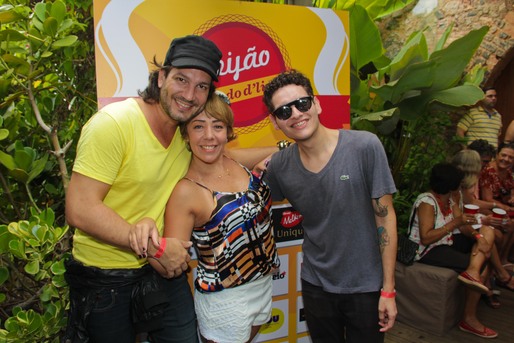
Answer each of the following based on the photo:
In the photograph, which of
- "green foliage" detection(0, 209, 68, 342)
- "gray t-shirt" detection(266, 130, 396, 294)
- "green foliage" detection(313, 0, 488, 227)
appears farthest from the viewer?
"green foliage" detection(313, 0, 488, 227)

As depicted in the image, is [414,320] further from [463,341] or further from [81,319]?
[81,319]

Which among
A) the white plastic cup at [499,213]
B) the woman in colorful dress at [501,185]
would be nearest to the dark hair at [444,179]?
the white plastic cup at [499,213]

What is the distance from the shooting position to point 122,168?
66.2 inches

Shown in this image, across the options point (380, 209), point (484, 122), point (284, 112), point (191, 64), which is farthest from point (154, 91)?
point (484, 122)

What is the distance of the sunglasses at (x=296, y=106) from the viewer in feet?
6.02

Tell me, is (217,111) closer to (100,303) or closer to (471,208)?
(100,303)

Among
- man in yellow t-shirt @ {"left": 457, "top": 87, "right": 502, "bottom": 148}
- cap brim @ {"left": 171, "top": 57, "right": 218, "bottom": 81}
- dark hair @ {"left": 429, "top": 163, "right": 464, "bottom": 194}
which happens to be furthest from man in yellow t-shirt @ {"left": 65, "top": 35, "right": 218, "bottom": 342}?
man in yellow t-shirt @ {"left": 457, "top": 87, "right": 502, "bottom": 148}

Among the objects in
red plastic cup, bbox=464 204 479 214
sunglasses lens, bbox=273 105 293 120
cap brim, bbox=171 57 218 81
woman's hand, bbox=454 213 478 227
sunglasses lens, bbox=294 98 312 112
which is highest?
cap brim, bbox=171 57 218 81

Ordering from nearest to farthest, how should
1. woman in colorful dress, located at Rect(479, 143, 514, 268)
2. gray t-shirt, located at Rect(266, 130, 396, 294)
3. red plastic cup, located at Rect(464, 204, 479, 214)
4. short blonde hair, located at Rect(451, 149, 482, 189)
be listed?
gray t-shirt, located at Rect(266, 130, 396, 294), red plastic cup, located at Rect(464, 204, 479, 214), short blonde hair, located at Rect(451, 149, 482, 189), woman in colorful dress, located at Rect(479, 143, 514, 268)

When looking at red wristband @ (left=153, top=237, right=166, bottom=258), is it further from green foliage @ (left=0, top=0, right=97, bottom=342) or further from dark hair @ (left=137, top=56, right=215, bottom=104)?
dark hair @ (left=137, top=56, right=215, bottom=104)

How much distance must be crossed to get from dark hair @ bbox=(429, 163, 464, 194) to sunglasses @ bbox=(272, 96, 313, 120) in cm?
220

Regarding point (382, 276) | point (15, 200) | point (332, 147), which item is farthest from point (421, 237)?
point (15, 200)

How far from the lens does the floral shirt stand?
481 cm

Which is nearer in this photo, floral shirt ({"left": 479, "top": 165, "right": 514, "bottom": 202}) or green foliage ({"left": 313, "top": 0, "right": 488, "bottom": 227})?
green foliage ({"left": 313, "top": 0, "right": 488, "bottom": 227})
